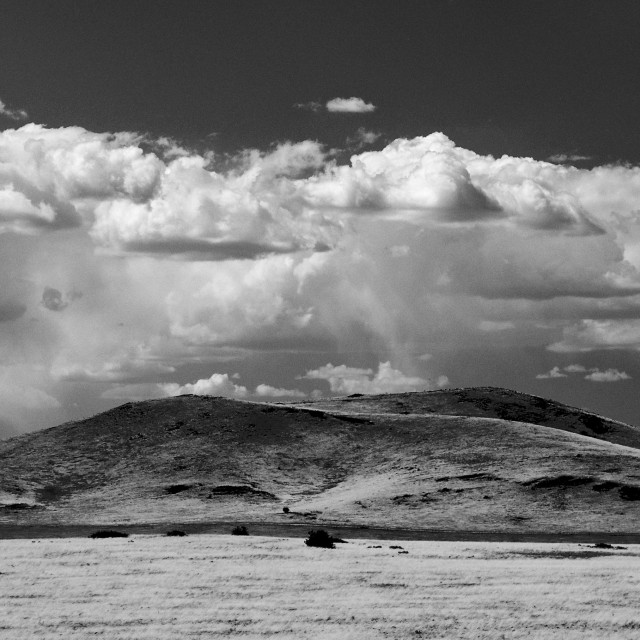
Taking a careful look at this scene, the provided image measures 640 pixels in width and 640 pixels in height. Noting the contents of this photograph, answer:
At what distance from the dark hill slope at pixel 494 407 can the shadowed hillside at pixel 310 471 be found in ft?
100

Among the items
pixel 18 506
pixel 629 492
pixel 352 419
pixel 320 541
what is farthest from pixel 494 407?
pixel 320 541

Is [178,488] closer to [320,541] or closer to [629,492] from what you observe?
[320,541]

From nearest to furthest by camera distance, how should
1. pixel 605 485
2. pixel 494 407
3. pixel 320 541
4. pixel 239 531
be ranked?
pixel 320 541 < pixel 239 531 < pixel 605 485 < pixel 494 407

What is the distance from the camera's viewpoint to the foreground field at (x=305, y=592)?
3300cm

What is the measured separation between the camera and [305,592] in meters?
40.3

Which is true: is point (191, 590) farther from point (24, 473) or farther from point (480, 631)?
point (24, 473)

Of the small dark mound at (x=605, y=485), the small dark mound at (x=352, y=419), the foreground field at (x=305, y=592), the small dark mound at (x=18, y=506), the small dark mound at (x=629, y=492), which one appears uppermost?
the small dark mound at (x=352, y=419)

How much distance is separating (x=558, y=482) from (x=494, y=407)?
7386 cm

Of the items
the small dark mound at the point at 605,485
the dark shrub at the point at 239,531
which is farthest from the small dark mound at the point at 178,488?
the small dark mound at the point at 605,485

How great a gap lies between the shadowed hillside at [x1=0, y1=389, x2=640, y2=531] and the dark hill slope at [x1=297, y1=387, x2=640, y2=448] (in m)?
30.6

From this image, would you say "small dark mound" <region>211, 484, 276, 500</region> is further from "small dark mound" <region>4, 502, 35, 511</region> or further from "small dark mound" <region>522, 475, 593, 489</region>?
"small dark mound" <region>522, 475, 593, 489</region>

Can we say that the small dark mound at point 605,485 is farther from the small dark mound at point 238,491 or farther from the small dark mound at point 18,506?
the small dark mound at point 18,506

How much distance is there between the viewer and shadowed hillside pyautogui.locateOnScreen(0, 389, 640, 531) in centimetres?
8594

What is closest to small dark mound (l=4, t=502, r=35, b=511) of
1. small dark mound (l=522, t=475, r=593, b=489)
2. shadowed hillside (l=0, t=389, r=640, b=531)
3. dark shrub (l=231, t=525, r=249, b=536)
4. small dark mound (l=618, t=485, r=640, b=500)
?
shadowed hillside (l=0, t=389, r=640, b=531)
